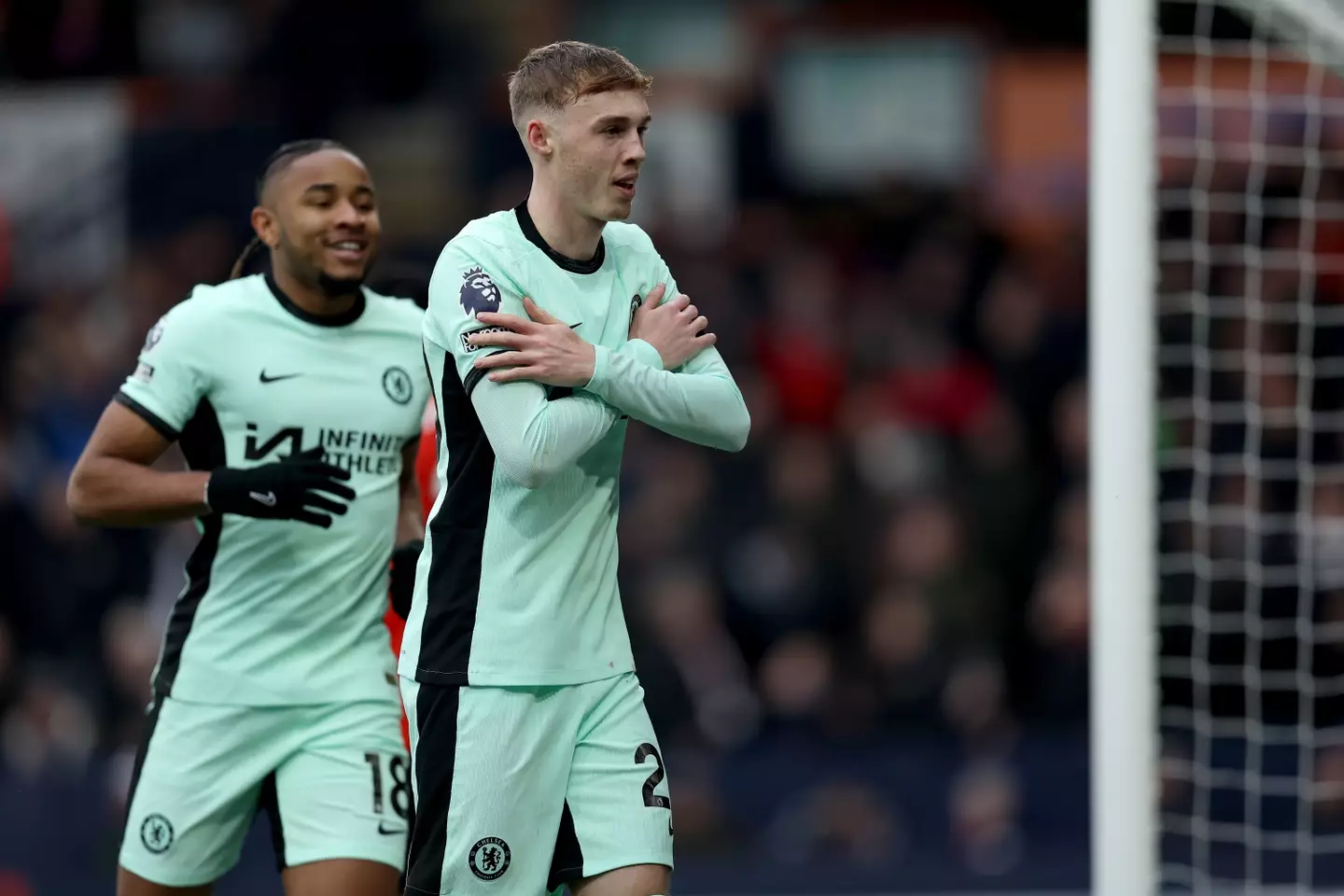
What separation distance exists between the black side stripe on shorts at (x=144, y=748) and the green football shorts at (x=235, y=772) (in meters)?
0.03

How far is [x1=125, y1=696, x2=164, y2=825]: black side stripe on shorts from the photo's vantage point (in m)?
5.01

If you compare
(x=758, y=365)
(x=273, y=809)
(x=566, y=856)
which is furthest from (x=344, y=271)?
(x=758, y=365)

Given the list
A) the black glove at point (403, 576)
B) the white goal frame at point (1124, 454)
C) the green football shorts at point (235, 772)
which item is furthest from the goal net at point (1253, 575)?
the green football shorts at point (235, 772)

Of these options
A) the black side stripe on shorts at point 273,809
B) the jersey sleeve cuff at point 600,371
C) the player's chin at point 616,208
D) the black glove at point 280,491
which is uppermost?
the player's chin at point 616,208

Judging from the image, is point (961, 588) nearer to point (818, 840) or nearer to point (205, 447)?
point (818, 840)

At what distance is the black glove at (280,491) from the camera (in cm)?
472

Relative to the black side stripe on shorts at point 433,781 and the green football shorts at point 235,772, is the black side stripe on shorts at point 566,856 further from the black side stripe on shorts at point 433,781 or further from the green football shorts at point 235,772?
the green football shorts at point 235,772

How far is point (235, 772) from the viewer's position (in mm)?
4930

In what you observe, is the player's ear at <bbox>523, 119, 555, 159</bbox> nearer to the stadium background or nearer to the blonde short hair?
the blonde short hair

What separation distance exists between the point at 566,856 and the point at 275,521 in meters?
1.29

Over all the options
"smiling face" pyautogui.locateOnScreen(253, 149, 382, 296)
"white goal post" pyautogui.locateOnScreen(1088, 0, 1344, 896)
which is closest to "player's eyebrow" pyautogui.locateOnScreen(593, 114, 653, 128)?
"smiling face" pyautogui.locateOnScreen(253, 149, 382, 296)

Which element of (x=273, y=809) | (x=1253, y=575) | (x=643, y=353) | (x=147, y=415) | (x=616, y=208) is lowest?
(x=273, y=809)

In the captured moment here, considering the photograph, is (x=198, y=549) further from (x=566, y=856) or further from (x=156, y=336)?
(x=566, y=856)

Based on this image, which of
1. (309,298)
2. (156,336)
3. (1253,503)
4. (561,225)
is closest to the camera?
(561,225)
